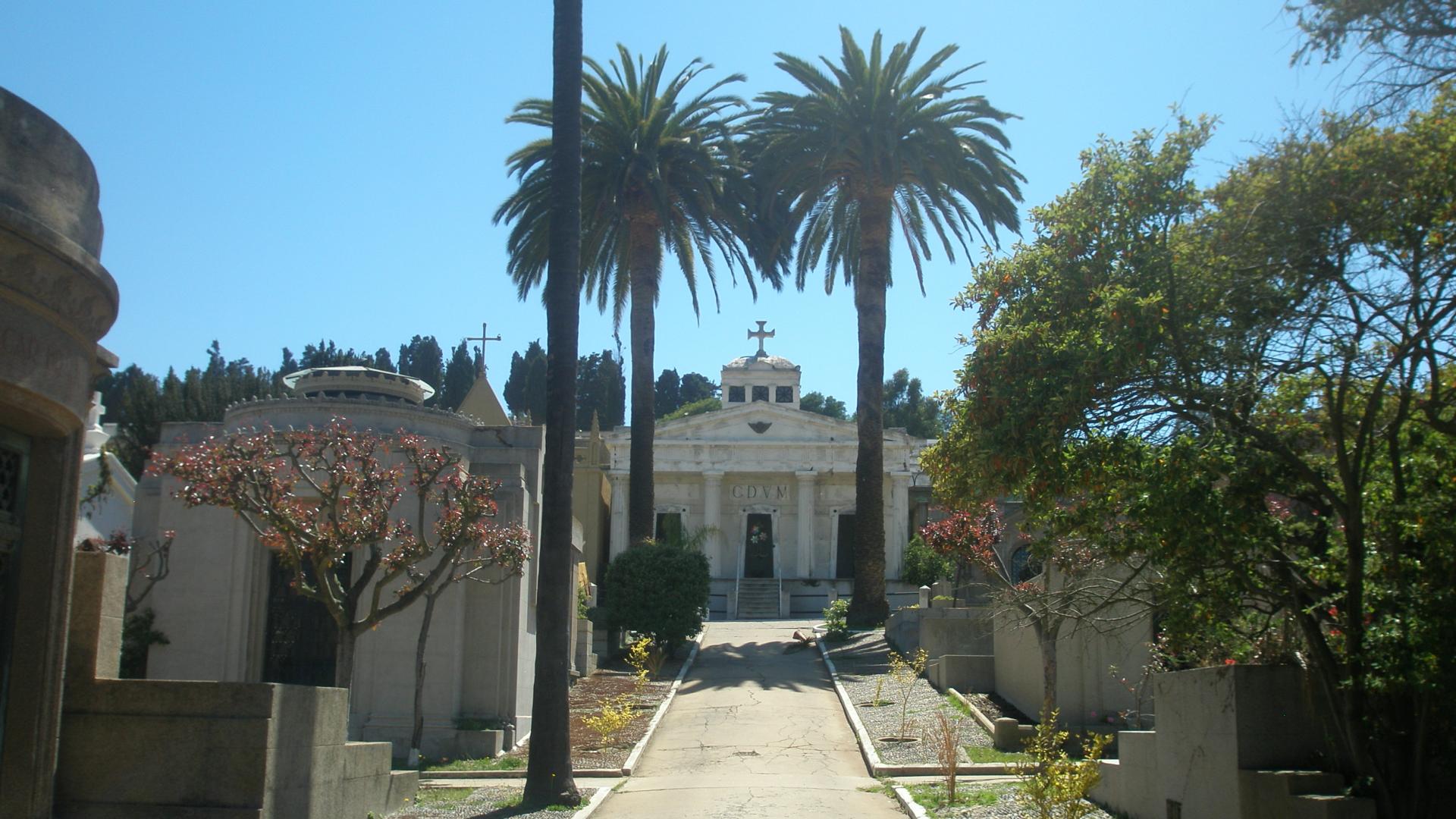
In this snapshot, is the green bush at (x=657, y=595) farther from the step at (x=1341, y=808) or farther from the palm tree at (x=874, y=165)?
the step at (x=1341, y=808)

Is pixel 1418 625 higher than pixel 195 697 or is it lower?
higher

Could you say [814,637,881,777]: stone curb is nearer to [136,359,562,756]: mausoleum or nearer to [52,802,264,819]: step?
[136,359,562,756]: mausoleum

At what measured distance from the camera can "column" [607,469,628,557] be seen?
47219mm

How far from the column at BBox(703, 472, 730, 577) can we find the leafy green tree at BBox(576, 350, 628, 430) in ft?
88.3

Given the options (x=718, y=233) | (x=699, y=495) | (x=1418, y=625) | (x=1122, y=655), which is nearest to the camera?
(x=1418, y=625)

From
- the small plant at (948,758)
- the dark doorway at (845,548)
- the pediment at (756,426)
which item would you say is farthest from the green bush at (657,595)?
the dark doorway at (845,548)

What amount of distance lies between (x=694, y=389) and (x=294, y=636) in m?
78.2

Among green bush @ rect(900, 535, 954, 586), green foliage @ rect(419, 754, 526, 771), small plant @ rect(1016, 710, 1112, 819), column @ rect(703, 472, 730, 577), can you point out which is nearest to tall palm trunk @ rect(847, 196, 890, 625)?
green bush @ rect(900, 535, 954, 586)

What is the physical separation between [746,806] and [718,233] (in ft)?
67.4

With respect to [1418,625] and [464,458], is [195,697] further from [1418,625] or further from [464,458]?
[464,458]

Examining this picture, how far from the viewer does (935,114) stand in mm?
30156

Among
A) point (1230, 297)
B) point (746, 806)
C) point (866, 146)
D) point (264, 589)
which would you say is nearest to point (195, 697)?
point (746, 806)

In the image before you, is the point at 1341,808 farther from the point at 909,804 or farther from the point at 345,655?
the point at 345,655

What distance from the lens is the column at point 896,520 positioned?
157ft
